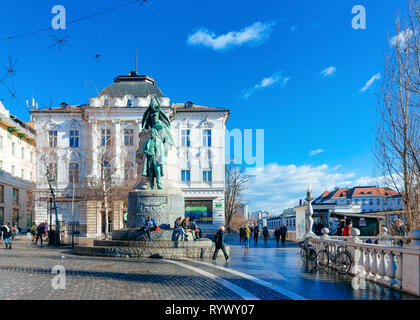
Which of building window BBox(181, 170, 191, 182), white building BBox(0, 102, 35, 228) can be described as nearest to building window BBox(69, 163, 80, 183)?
white building BBox(0, 102, 35, 228)

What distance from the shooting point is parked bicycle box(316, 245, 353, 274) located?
12083 mm

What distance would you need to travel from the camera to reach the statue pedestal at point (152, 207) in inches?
Result: 731

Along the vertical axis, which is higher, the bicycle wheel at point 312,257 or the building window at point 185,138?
the building window at point 185,138

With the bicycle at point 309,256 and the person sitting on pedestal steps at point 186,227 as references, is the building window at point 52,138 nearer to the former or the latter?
the person sitting on pedestal steps at point 186,227

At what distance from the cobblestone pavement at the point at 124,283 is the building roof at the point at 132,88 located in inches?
1693

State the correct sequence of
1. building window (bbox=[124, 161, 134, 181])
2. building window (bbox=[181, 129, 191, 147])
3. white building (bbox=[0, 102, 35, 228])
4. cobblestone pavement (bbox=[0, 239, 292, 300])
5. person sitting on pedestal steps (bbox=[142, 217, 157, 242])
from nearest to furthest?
cobblestone pavement (bbox=[0, 239, 292, 300]) < person sitting on pedestal steps (bbox=[142, 217, 157, 242]) < white building (bbox=[0, 102, 35, 228]) < building window (bbox=[124, 161, 134, 181]) < building window (bbox=[181, 129, 191, 147])

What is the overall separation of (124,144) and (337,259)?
44.2 meters

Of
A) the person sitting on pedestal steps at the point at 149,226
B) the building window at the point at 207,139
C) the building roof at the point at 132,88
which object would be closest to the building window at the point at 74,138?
the building roof at the point at 132,88

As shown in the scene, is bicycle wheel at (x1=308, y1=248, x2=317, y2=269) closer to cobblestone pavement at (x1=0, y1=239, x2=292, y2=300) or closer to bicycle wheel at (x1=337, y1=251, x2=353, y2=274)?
bicycle wheel at (x1=337, y1=251, x2=353, y2=274)

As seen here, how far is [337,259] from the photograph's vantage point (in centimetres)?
1294

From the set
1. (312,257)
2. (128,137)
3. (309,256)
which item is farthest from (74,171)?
(312,257)

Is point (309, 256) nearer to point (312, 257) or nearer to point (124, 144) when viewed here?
point (312, 257)

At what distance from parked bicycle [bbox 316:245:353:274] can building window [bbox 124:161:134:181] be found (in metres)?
35.5

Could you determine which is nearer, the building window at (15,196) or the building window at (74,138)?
the building window at (15,196)
